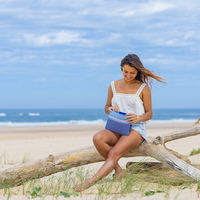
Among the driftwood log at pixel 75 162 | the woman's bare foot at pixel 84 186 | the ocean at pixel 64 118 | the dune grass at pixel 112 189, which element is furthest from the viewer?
the ocean at pixel 64 118

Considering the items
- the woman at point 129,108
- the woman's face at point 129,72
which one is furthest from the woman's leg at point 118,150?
the woman's face at point 129,72

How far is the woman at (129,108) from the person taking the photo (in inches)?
185

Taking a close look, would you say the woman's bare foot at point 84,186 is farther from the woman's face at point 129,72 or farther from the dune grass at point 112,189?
the woman's face at point 129,72

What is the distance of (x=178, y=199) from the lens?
3846 mm

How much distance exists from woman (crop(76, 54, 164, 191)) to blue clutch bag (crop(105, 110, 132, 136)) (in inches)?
2.4

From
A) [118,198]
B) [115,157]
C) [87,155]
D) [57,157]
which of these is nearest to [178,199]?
[118,198]

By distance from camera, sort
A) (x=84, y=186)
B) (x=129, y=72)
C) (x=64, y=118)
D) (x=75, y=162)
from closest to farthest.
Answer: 1. (x=84, y=186)
2. (x=129, y=72)
3. (x=75, y=162)
4. (x=64, y=118)

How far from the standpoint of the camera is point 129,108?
484 centimetres

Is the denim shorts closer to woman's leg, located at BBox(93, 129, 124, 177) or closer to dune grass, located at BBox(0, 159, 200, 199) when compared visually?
woman's leg, located at BBox(93, 129, 124, 177)

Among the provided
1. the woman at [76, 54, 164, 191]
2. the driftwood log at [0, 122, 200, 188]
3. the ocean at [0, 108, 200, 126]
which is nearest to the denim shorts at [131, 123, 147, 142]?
the woman at [76, 54, 164, 191]

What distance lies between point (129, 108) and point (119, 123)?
31cm

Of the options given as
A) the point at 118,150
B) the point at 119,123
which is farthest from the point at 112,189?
the point at 119,123

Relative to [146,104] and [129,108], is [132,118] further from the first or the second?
[146,104]

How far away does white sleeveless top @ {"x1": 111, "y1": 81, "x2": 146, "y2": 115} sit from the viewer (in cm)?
479
